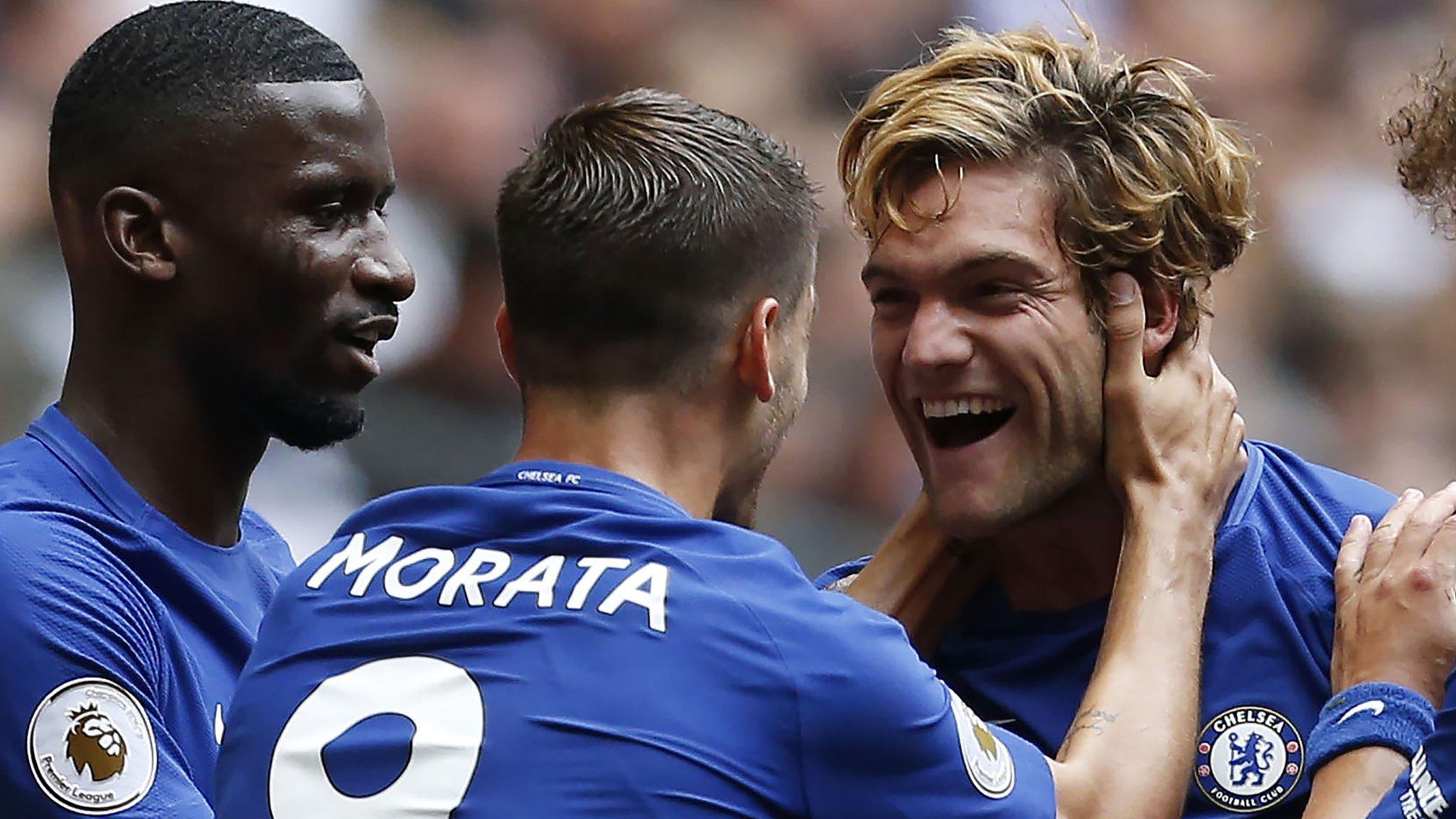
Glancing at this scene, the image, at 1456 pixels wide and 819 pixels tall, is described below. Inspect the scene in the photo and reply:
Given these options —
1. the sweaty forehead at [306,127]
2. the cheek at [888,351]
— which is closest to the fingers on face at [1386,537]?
the cheek at [888,351]

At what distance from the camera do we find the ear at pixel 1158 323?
277cm

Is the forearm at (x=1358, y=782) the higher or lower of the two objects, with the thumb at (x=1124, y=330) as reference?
lower

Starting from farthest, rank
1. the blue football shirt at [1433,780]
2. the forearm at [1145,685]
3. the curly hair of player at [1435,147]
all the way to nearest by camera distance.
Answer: the curly hair of player at [1435,147]
the forearm at [1145,685]
the blue football shirt at [1433,780]

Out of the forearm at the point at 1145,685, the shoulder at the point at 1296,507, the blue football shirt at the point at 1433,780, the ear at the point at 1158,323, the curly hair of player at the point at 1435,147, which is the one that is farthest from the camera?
the ear at the point at 1158,323

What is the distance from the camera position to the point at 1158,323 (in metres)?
2.79

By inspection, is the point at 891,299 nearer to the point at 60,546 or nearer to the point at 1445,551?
the point at 1445,551

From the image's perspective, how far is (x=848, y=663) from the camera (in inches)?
78.9

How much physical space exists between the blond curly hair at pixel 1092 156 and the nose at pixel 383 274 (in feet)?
2.14

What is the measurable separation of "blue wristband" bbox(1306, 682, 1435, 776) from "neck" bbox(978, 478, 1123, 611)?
482 mm

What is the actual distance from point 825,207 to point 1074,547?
256 cm

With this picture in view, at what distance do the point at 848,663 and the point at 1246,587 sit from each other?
84 cm

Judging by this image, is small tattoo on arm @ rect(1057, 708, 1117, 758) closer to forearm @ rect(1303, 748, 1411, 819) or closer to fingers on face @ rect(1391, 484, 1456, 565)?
forearm @ rect(1303, 748, 1411, 819)

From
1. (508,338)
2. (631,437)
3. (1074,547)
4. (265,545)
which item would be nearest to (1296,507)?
(1074,547)

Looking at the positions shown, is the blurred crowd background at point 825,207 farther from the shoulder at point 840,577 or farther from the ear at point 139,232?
the ear at point 139,232
